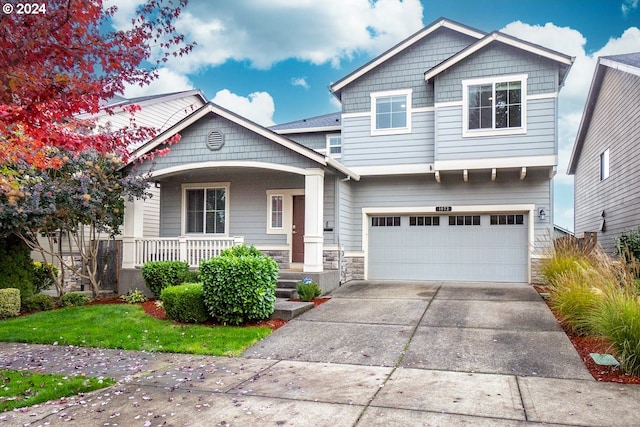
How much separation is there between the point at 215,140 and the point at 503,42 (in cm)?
777

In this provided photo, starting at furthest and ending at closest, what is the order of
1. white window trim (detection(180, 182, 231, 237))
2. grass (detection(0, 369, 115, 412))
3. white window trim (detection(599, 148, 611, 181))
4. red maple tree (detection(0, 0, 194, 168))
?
white window trim (detection(599, 148, 611, 181)), white window trim (detection(180, 182, 231, 237)), grass (detection(0, 369, 115, 412)), red maple tree (detection(0, 0, 194, 168))

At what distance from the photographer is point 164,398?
4.92 meters

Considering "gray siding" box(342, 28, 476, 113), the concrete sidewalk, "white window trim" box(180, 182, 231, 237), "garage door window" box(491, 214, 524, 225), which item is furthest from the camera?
"white window trim" box(180, 182, 231, 237)

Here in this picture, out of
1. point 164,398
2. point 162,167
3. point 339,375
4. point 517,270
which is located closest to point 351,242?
point 517,270

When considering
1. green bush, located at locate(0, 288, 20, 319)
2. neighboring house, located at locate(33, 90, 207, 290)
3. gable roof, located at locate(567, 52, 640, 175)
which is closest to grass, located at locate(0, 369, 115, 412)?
green bush, located at locate(0, 288, 20, 319)

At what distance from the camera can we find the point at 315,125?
→ 55.9ft

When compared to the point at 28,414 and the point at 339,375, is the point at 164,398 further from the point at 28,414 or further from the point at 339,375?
the point at 339,375

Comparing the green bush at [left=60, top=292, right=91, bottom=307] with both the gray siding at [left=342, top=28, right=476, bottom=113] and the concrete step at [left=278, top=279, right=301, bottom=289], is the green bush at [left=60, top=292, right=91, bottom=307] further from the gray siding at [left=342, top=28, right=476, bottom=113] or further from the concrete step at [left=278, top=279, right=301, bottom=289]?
the gray siding at [left=342, top=28, right=476, bottom=113]

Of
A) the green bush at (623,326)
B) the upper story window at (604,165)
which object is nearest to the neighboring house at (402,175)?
the upper story window at (604,165)

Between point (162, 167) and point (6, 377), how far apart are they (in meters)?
7.63

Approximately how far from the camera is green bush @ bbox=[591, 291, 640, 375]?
17.9 feet

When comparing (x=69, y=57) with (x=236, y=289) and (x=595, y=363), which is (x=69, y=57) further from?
(x=595, y=363)

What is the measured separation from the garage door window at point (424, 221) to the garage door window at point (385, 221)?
401 millimetres

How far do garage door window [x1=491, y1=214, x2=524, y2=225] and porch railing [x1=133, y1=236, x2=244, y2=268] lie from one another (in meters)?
6.88
